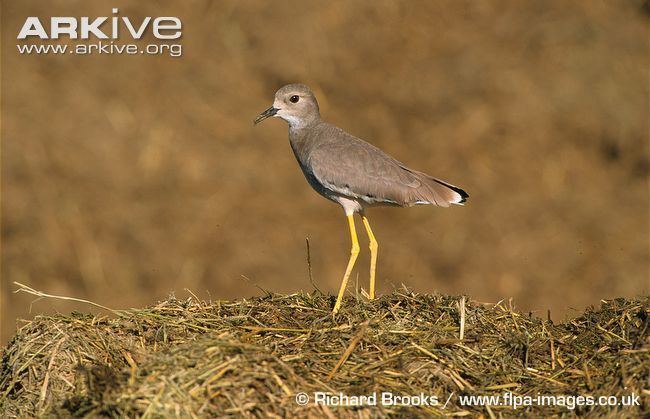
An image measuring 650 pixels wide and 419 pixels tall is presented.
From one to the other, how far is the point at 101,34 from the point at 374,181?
7757mm

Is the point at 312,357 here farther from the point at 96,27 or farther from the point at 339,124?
the point at 96,27

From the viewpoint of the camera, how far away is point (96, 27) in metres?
13.2

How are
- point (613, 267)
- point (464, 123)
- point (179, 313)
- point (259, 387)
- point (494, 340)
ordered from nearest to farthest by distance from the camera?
point (259, 387) < point (494, 340) < point (179, 313) < point (613, 267) < point (464, 123)

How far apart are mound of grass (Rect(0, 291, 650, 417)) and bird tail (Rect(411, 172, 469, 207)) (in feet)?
3.64

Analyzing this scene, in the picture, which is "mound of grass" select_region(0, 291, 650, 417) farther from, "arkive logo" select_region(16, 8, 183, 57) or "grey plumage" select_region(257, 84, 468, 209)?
"arkive logo" select_region(16, 8, 183, 57)

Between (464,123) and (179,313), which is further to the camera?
(464,123)

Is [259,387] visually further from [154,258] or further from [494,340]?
[154,258]

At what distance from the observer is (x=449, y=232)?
12.1 m

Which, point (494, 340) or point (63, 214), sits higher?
point (63, 214)

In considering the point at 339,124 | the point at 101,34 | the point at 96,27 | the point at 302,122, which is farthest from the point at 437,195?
the point at 101,34

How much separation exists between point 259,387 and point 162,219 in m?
7.99

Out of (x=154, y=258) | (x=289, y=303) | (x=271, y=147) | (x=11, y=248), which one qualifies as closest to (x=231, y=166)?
(x=271, y=147)

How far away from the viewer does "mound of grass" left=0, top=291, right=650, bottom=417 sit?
4.45 m

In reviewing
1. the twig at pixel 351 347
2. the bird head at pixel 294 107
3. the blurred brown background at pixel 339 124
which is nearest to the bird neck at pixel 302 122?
the bird head at pixel 294 107
